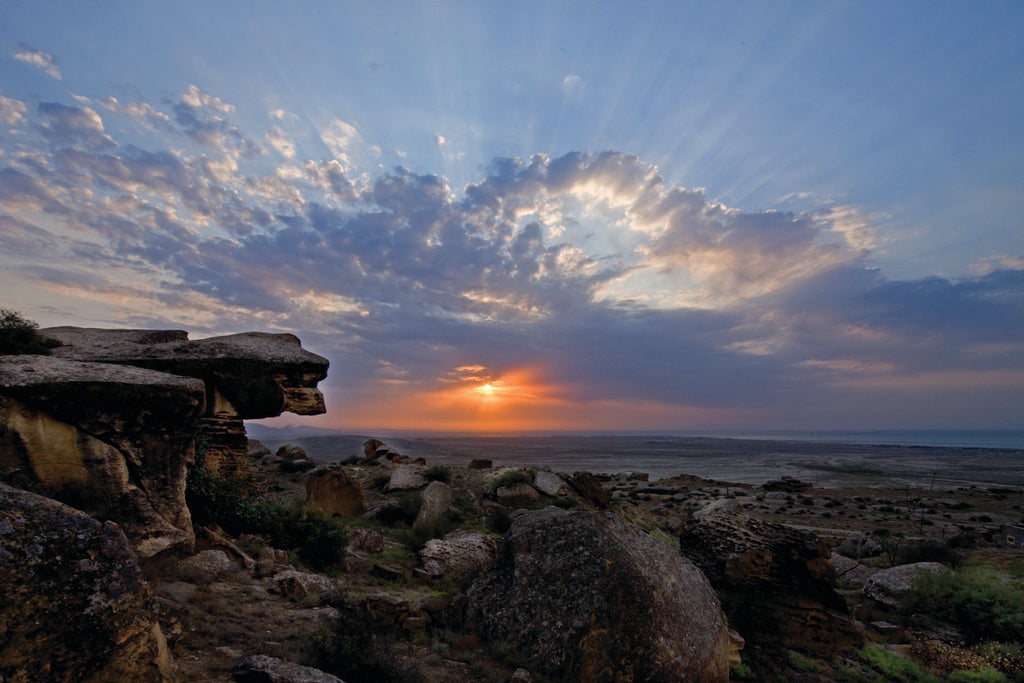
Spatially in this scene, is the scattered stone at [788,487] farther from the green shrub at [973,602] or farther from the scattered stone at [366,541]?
the scattered stone at [366,541]

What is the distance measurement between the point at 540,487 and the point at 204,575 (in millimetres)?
15332

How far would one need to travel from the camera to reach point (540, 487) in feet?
74.3

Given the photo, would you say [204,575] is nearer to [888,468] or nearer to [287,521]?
[287,521]

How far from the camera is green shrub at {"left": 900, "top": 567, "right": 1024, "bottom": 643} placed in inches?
490

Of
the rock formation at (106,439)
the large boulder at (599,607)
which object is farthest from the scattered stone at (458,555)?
the rock formation at (106,439)

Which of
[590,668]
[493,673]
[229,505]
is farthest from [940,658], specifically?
[229,505]

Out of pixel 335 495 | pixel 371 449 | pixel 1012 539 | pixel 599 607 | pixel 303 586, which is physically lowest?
pixel 1012 539

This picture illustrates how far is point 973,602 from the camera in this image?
13531 millimetres

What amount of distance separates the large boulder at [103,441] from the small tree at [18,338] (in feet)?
10.2

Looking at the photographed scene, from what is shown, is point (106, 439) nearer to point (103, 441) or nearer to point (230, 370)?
point (103, 441)

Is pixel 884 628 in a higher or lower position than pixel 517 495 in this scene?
lower

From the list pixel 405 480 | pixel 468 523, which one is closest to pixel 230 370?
pixel 405 480

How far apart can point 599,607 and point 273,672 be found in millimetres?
5326

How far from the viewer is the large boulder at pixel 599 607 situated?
27.5ft
